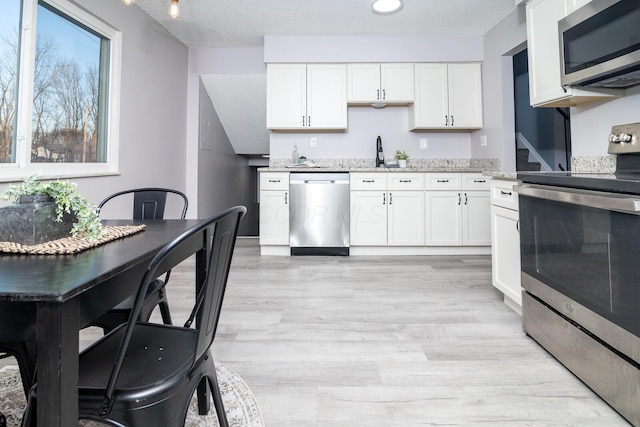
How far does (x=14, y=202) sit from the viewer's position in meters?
0.90

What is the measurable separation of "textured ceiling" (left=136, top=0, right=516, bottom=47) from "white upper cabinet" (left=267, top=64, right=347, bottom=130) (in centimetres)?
40

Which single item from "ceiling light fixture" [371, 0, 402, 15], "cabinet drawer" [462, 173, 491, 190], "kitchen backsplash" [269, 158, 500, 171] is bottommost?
"cabinet drawer" [462, 173, 491, 190]

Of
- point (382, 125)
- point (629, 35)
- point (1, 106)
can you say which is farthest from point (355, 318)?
point (382, 125)

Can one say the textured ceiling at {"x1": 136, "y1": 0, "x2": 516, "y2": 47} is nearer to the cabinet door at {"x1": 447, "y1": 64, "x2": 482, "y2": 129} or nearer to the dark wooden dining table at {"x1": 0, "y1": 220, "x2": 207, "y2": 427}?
the cabinet door at {"x1": 447, "y1": 64, "x2": 482, "y2": 129}

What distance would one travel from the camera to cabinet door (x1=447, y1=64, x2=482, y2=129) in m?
4.01

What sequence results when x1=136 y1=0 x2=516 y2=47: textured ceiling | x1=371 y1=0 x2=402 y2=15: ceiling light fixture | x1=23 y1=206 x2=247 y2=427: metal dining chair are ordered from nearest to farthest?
x1=23 y1=206 x2=247 y2=427: metal dining chair → x1=371 y1=0 x2=402 y2=15: ceiling light fixture → x1=136 y1=0 x2=516 y2=47: textured ceiling

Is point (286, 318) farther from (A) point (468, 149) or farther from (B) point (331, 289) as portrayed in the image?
(A) point (468, 149)

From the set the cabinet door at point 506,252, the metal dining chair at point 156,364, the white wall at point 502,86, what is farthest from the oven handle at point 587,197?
the white wall at point 502,86

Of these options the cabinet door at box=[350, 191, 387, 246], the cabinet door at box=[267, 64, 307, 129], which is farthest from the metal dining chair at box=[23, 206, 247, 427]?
the cabinet door at box=[267, 64, 307, 129]

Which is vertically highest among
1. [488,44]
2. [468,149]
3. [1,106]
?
[488,44]

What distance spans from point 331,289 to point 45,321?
219 centimetres

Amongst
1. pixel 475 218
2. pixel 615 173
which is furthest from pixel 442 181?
pixel 615 173

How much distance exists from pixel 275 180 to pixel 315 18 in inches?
68.7

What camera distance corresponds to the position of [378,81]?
402 cm
